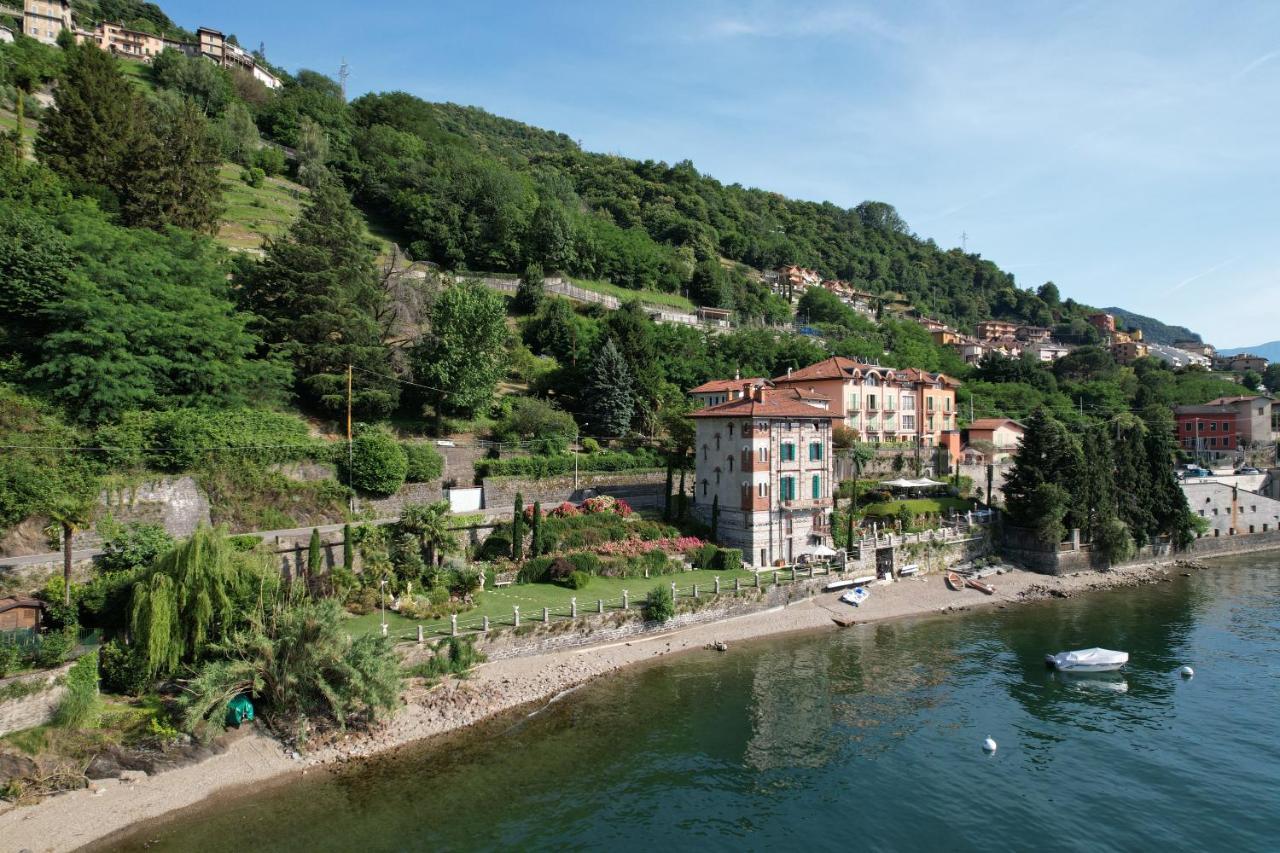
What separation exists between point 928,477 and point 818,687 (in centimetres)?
3368

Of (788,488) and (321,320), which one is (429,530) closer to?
(321,320)

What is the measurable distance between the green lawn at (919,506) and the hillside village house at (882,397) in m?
8.48

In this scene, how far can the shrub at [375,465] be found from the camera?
3447cm

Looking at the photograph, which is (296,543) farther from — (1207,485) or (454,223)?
(1207,485)

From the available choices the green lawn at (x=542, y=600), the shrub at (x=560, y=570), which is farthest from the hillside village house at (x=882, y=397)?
the shrub at (x=560, y=570)

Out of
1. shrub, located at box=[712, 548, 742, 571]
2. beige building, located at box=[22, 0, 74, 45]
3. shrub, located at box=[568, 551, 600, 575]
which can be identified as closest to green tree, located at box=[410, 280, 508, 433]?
shrub, located at box=[568, 551, 600, 575]

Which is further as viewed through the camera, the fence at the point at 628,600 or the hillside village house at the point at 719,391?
the hillside village house at the point at 719,391

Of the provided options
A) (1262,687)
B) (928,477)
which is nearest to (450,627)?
(1262,687)

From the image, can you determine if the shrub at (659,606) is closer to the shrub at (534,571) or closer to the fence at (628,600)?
the fence at (628,600)

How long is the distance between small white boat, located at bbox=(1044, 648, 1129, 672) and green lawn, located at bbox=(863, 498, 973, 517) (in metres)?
16.5

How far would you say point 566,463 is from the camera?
138ft

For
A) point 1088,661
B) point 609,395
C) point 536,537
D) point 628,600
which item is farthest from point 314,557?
point 1088,661

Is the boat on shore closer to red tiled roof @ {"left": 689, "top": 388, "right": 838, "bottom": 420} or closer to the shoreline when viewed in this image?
the shoreline

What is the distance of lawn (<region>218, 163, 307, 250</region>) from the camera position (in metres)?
60.4
